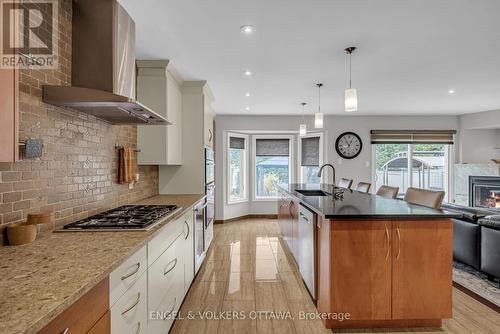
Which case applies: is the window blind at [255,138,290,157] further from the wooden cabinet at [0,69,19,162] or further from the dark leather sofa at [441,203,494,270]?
the wooden cabinet at [0,69,19,162]

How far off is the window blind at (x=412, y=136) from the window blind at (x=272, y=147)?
1.99 meters

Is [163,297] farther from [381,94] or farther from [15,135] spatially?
[381,94]

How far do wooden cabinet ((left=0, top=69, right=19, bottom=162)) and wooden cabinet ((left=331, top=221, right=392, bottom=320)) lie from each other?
1794mm

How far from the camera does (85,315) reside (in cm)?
88

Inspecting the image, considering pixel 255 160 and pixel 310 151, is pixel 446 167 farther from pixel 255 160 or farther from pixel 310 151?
pixel 255 160

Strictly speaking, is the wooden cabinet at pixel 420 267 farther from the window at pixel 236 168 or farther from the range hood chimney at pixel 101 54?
the window at pixel 236 168

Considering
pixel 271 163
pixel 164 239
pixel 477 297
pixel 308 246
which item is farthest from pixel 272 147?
pixel 164 239

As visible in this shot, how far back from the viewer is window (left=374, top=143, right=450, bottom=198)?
6078 mm

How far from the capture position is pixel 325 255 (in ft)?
6.31

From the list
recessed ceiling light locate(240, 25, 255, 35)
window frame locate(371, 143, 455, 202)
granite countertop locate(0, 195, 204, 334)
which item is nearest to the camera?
granite countertop locate(0, 195, 204, 334)

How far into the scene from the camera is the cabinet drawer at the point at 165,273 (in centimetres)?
149

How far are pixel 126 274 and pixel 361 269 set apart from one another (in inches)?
60.6

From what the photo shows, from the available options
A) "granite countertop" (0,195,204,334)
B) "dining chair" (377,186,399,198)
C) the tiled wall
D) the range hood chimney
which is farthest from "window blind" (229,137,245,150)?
"granite countertop" (0,195,204,334)

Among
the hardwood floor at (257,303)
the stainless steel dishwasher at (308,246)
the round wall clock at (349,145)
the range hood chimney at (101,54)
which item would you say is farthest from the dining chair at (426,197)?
the round wall clock at (349,145)
